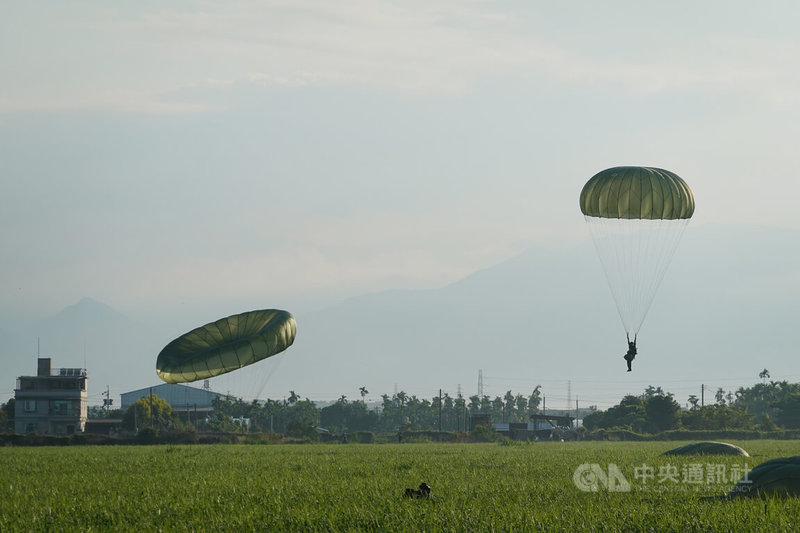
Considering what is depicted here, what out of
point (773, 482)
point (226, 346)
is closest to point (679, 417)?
point (226, 346)

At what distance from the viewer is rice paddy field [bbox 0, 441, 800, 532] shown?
1830 cm

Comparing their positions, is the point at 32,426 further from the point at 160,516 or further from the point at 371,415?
the point at 160,516

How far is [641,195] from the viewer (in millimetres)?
40469

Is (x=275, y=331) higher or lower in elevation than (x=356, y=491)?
higher

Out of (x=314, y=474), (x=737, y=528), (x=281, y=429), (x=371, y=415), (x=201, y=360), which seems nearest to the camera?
(x=737, y=528)

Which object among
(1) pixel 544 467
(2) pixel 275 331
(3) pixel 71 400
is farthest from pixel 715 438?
(3) pixel 71 400

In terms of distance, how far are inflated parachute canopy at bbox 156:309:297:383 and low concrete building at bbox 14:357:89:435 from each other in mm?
89878

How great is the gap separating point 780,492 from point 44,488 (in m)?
20.1

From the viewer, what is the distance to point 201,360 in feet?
173

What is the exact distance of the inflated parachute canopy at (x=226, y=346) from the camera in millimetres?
52031

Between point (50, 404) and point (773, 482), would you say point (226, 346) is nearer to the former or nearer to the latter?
point (773, 482)

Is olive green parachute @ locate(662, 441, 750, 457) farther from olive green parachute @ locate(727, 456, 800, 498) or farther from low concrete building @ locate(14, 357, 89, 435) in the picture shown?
low concrete building @ locate(14, 357, 89, 435)

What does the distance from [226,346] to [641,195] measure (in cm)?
2458

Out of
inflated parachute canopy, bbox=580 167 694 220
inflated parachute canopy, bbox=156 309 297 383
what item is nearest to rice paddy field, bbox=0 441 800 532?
inflated parachute canopy, bbox=580 167 694 220
